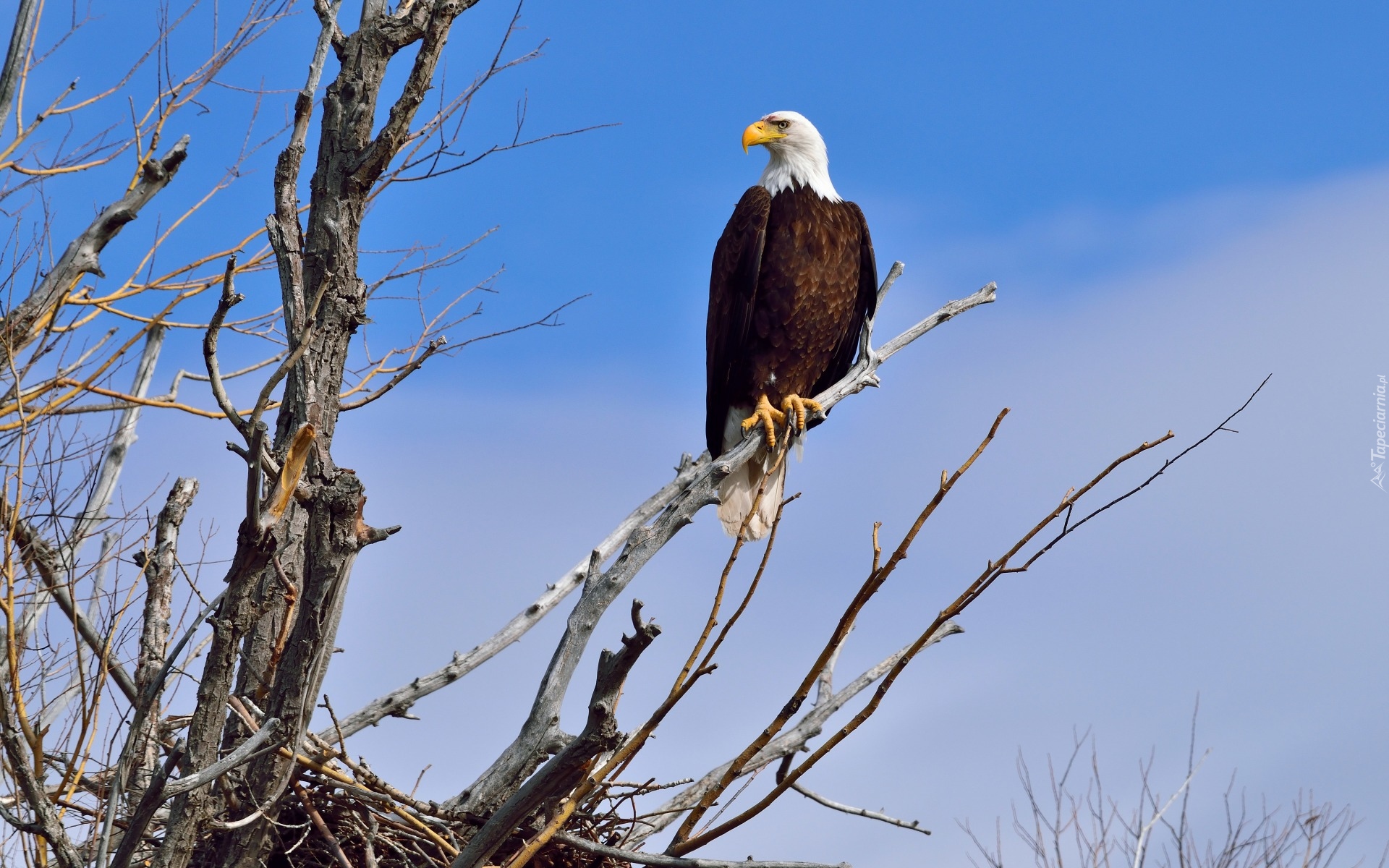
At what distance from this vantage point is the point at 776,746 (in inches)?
178

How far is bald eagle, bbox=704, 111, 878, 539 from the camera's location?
5.59 metres

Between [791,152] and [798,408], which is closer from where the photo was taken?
[798,408]

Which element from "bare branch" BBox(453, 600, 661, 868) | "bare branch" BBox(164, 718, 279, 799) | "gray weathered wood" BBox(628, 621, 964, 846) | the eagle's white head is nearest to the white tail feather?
"gray weathered wood" BBox(628, 621, 964, 846)

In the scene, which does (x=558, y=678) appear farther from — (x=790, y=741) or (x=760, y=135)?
(x=760, y=135)

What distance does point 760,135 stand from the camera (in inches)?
248

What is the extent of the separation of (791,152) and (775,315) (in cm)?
115

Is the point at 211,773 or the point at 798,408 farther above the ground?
the point at 798,408

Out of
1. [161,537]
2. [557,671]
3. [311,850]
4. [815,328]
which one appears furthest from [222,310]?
[815,328]

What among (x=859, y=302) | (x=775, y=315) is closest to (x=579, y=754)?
(x=775, y=315)

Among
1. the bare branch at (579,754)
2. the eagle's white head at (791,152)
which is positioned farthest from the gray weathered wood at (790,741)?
the eagle's white head at (791,152)

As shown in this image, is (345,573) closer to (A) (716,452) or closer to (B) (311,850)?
(B) (311,850)

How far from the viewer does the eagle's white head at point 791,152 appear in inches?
241

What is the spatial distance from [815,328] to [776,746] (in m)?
2.05

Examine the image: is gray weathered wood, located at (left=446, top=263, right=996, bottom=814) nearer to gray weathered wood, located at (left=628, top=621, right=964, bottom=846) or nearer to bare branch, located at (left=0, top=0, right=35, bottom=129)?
gray weathered wood, located at (left=628, top=621, right=964, bottom=846)
